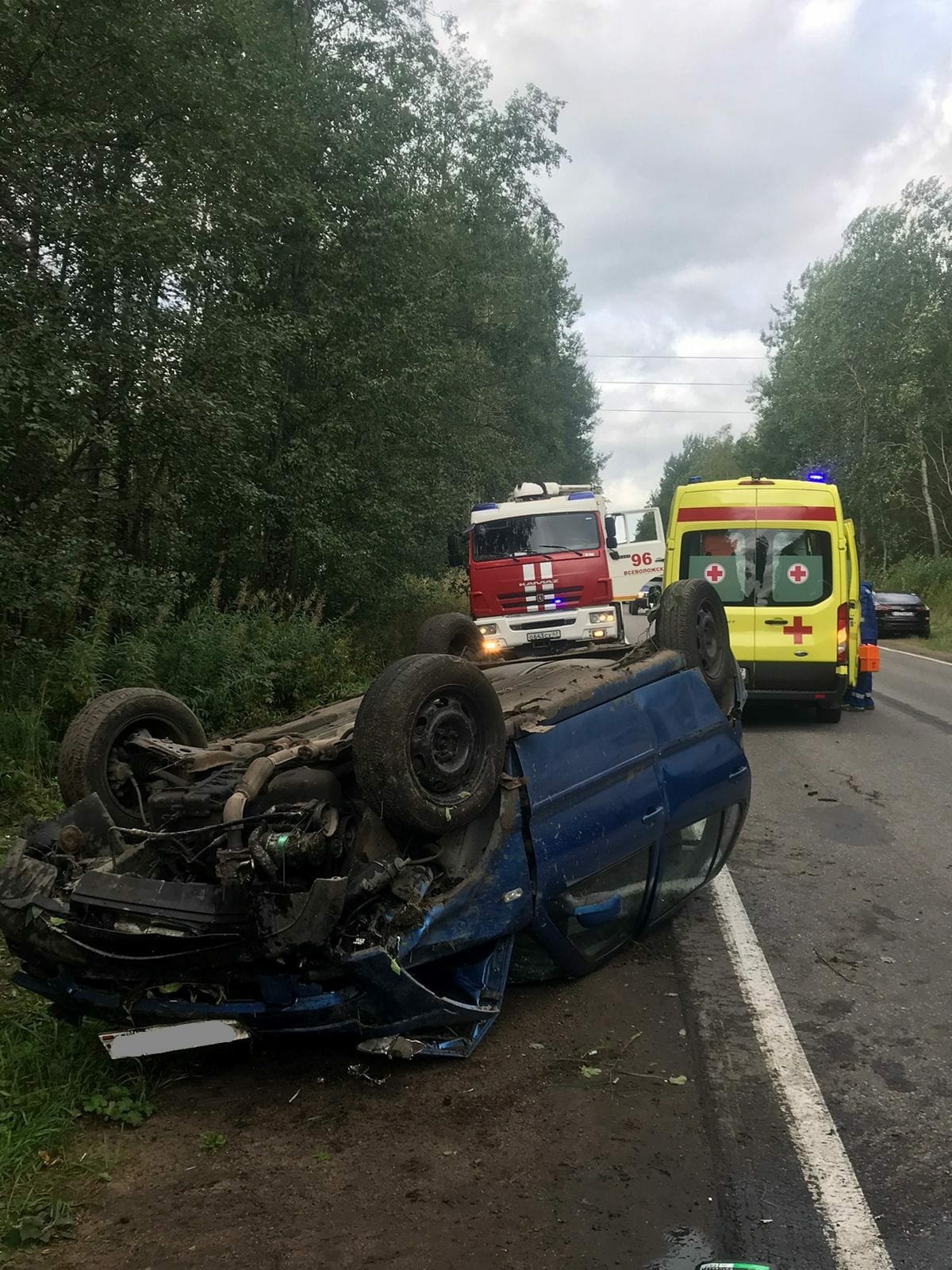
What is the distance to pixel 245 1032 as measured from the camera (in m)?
3.22

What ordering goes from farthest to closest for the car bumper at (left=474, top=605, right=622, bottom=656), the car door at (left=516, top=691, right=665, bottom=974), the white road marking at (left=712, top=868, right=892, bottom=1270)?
the car bumper at (left=474, top=605, right=622, bottom=656) < the car door at (left=516, top=691, right=665, bottom=974) < the white road marking at (left=712, top=868, right=892, bottom=1270)

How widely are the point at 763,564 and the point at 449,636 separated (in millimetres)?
5440

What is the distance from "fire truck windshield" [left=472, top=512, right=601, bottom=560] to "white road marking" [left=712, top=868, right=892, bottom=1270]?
401 inches

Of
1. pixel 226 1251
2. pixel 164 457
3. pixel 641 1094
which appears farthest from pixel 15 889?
pixel 164 457

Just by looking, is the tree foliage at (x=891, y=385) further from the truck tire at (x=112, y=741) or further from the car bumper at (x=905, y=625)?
the truck tire at (x=112, y=741)

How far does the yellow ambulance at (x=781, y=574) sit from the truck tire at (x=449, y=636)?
15.1ft

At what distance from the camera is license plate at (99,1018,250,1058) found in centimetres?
319

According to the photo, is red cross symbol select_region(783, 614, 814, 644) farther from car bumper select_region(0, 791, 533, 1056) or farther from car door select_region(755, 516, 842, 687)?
car bumper select_region(0, 791, 533, 1056)

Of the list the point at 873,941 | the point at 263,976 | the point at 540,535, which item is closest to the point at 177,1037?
the point at 263,976

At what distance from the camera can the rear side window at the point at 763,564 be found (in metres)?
10.5

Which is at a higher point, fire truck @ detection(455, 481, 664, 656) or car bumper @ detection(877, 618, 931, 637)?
fire truck @ detection(455, 481, 664, 656)

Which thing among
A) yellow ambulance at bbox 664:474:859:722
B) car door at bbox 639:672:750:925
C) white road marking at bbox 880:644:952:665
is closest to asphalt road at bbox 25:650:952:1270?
car door at bbox 639:672:750:925

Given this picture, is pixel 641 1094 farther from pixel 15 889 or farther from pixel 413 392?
pixel 413 392

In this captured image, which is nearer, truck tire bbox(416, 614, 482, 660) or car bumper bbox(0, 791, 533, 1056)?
car bumper bbox(0, 791, 533, 1056)
